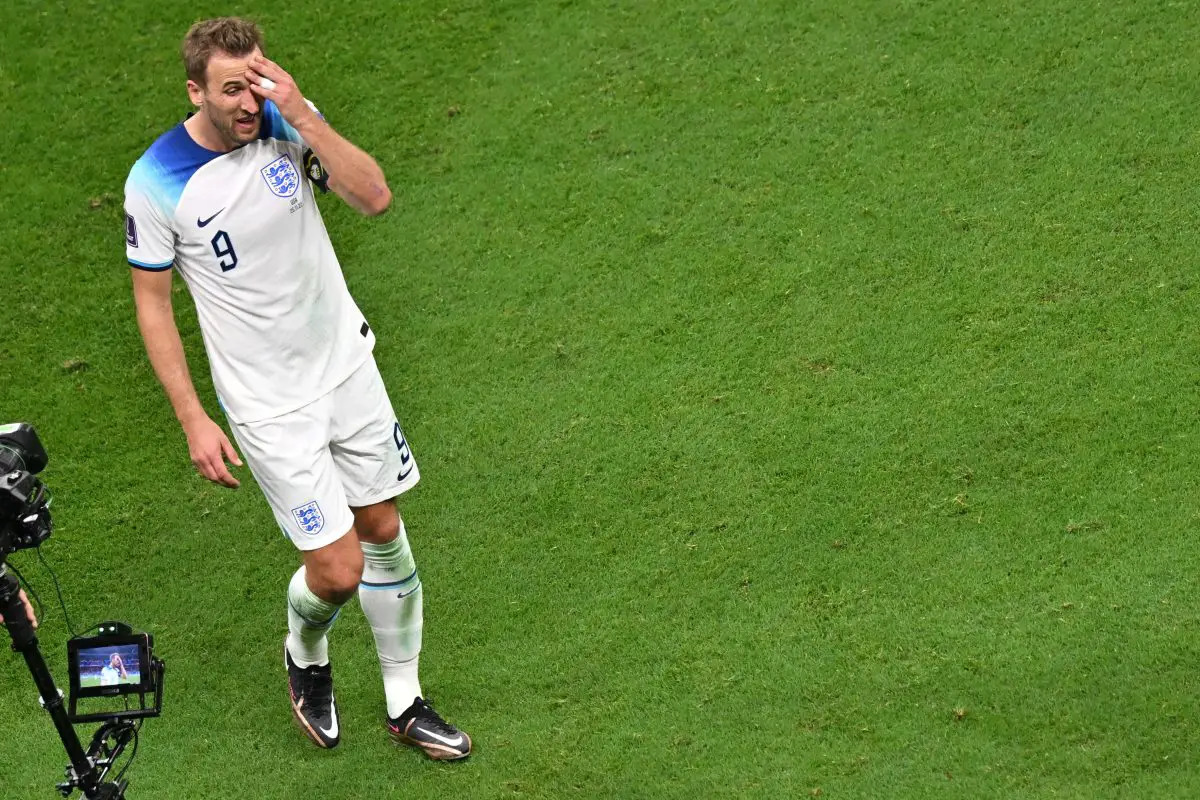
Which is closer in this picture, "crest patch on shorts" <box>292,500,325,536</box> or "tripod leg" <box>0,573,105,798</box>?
"tripod leg" <box>0,573,105,798</box>

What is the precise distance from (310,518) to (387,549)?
0.30m

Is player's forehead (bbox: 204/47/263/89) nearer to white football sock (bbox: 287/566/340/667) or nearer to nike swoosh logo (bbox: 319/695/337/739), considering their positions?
white football sock (bbox: 287/566/340/667)

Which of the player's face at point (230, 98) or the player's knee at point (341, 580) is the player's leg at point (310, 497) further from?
the player's face at point (230, 98)

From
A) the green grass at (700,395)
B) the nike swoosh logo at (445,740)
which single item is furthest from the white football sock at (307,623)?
the nike swoosh logo at (445,740)

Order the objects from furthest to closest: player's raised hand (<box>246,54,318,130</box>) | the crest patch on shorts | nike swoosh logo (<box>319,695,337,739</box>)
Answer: nike swoosh logo (<box>319,695,337,739</box>) < the crest patch on shorts < player's raised hand (<box>246,54,318,130</box>)

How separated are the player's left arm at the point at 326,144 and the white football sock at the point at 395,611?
3.01ft

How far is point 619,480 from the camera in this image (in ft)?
14.8

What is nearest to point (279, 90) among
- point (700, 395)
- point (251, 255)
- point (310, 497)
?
point (251, 255)

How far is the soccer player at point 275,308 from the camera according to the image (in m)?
3.26

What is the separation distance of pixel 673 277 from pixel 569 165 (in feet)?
2.46

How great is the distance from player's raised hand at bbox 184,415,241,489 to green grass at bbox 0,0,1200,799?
1017 mm

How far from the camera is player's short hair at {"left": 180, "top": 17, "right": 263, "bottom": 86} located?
3178 mm

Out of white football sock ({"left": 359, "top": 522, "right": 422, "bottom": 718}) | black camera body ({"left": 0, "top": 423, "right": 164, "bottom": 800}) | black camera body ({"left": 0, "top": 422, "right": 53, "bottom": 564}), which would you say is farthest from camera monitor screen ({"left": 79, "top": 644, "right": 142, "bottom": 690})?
white football sock ({"left": 359, "top": 522, "right": 422, "bottom": 718})

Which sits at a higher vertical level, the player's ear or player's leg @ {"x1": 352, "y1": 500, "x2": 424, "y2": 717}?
the player's ear
